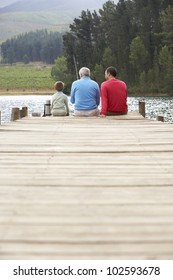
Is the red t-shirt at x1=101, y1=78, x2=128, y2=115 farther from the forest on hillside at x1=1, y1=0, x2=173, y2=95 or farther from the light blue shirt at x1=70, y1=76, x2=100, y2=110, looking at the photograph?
the forest on hillside at x1=1, y1=0, x2=173, y2=95

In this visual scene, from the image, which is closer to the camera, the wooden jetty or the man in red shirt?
the wooden jetty

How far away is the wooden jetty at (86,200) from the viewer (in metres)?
2.68

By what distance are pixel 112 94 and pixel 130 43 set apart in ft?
261

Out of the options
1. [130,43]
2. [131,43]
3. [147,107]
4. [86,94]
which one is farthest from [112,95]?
[130,43]

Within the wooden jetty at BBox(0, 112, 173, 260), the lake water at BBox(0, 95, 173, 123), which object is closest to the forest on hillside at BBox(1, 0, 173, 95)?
the lake water at BBox(0, 95, 173, 123)

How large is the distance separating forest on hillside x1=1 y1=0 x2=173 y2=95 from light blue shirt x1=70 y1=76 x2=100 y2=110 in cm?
6380

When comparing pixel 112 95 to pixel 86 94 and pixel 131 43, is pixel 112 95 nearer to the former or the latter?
pixel 86 94

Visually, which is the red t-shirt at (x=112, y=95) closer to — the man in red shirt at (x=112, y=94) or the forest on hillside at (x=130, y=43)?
the man in red shirt at (x=112, y=94)

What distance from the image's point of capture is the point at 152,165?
16.2 ft

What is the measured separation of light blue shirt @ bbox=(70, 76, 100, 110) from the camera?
12.2 m

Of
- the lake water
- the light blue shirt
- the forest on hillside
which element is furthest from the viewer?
the forest on hillside

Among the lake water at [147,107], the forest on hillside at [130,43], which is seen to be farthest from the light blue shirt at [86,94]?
the forest on hillside at [130,43]

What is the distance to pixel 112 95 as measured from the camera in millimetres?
11727

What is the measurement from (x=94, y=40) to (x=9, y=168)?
95.9 meters
